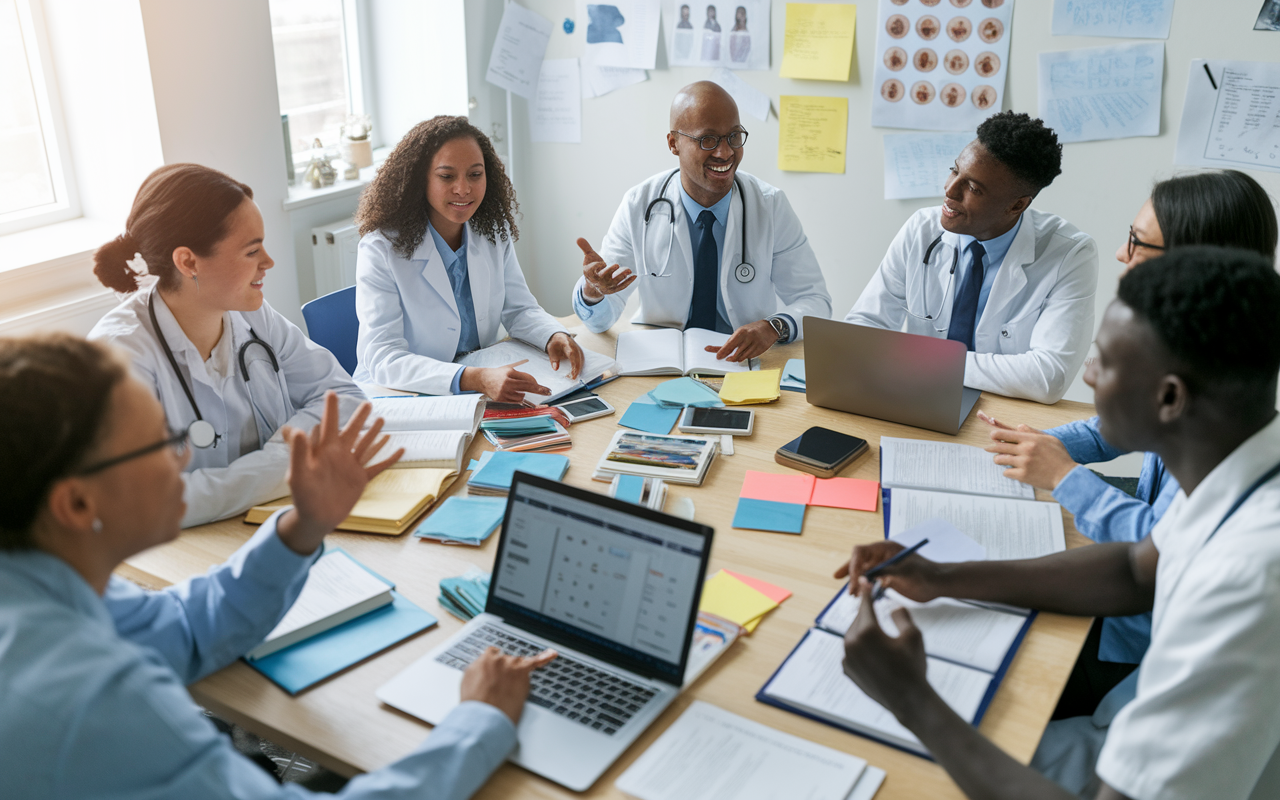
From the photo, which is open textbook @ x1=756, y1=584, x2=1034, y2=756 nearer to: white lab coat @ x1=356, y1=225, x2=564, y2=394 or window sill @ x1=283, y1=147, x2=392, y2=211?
white lab coat @ x1=356, y1=225, x2=564, y2=394

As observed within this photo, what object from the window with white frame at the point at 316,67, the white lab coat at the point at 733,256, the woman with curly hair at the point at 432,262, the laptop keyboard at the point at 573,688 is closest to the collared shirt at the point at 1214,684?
the laptop keyboard at the point at 573,688

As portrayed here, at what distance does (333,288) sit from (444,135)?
1125 millimetres

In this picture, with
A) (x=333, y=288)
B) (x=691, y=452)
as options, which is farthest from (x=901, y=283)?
(x=333, y=288)

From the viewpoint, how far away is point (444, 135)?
8.20ft

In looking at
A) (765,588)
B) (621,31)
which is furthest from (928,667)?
(621,31)

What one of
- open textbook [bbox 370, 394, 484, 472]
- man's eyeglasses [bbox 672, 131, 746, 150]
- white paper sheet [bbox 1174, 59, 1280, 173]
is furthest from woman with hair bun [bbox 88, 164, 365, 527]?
white paper sheet [bbox 1174, 59, 1280, 173]

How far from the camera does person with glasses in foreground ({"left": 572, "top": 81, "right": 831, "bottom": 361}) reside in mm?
2777

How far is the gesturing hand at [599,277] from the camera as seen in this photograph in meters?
2.51

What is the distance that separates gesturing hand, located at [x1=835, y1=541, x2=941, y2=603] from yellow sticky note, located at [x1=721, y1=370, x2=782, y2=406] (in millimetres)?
759

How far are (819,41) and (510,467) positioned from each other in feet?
7.58

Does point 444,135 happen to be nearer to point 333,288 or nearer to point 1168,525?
point 333,288

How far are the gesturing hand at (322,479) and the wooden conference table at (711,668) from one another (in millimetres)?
198

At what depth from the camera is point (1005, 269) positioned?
7.92 ft

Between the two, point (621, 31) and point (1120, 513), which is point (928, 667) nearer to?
point (1120, 513)
